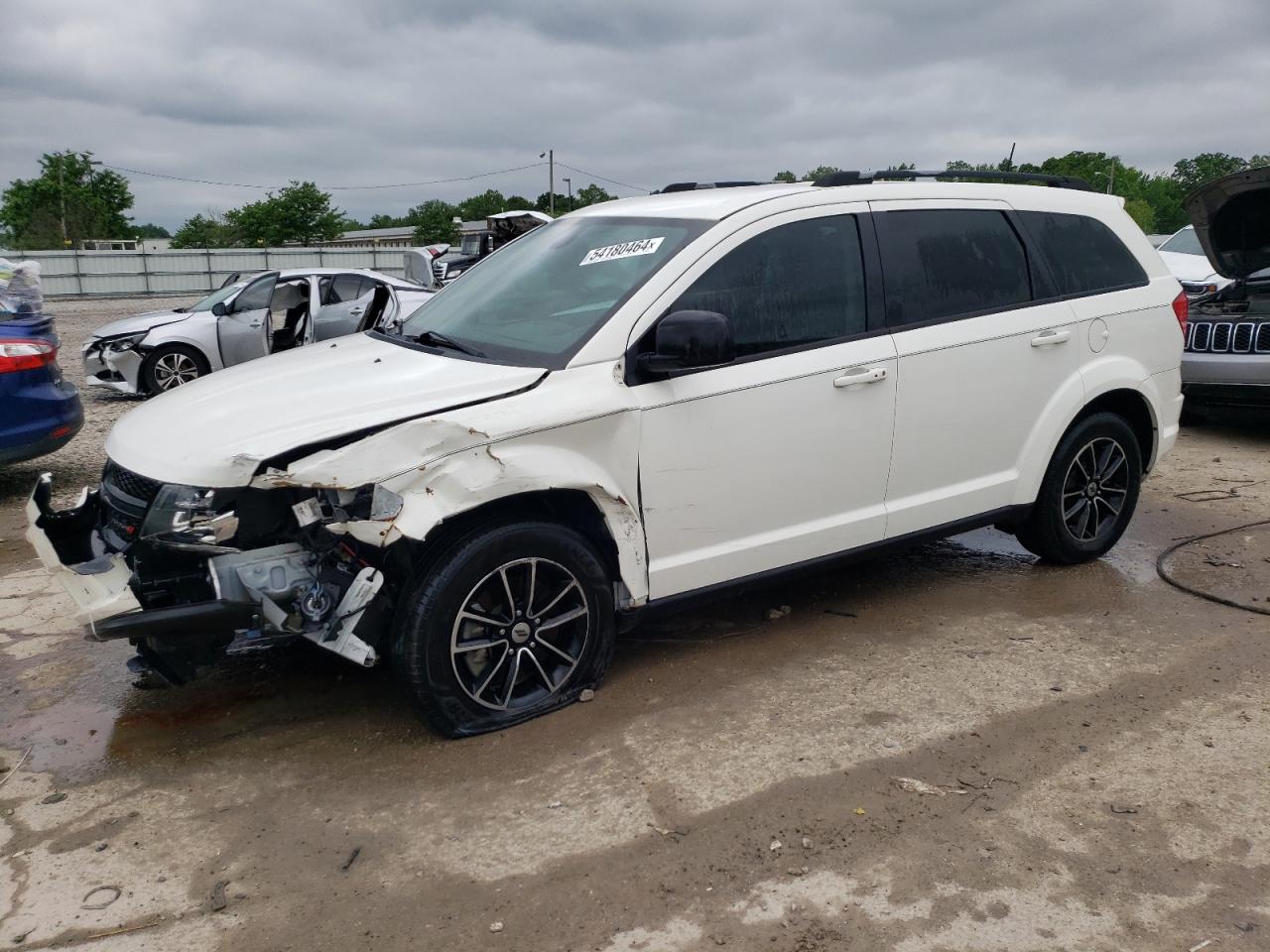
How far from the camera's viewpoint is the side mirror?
11.6 ft

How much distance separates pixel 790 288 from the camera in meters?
4.08

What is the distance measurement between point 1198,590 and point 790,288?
2.73m

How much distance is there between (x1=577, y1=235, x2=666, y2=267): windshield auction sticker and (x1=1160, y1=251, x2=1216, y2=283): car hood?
8.59 meters

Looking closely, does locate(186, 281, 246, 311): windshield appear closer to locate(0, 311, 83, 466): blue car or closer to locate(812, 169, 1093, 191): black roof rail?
locate(0, 311, 83, 466): blue car

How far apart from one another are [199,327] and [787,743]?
1043 cm

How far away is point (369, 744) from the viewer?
3.67 metres

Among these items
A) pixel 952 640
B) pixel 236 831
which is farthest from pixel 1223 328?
pixel 236 831

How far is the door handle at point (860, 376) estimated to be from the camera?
4102 millimetres

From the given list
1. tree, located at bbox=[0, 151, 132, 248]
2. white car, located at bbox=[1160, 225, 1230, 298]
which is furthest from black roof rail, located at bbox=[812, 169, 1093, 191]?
tree, located at bbox=[0, 151, 132, 248]

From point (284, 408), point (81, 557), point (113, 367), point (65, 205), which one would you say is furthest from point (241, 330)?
point (65, 205)

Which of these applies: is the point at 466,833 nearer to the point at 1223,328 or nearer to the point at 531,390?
the point at 531,390

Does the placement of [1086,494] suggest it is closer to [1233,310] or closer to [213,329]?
[1233,310]

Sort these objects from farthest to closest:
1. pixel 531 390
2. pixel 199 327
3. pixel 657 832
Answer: pixel 199 327 < pixel 531 390 < pixel 657 832

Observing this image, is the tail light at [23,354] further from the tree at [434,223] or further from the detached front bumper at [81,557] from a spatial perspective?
the tree at [434,223]
